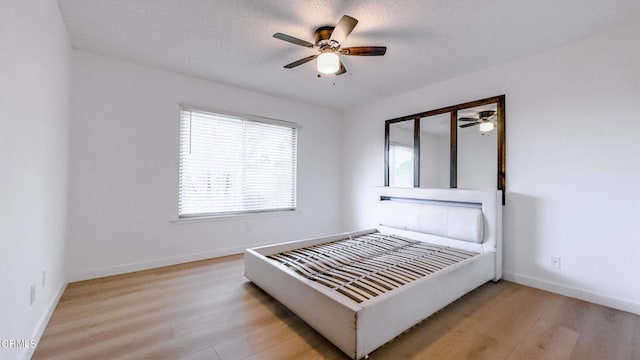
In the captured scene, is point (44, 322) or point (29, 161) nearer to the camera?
point (29, 161)

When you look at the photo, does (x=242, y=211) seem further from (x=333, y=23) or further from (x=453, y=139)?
(x=453, y=139)

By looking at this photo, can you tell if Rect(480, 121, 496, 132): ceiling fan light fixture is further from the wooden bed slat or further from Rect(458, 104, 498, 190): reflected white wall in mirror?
the wooden bed slat

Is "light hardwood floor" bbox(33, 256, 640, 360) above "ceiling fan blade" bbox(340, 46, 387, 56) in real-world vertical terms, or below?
below

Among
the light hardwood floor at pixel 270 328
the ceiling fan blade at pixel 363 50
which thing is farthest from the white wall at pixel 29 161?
the ceiling fan blade at pixel 363 50

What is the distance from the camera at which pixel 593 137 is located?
2.51 meters

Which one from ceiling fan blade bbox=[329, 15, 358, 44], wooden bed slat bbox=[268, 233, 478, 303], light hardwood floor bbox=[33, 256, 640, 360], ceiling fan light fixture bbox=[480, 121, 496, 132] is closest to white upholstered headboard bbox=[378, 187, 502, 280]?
wooden bed slat bbox=[268, 233, 478, 303]

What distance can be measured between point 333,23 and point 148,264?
3.44m

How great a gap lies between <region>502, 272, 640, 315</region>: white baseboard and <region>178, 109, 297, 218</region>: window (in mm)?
3261

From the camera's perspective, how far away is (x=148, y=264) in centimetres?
324

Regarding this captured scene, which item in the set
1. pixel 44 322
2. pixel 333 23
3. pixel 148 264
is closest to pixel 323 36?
pixel 333 23

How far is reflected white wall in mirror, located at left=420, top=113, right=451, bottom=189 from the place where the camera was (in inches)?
141

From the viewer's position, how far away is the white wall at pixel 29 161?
131cm

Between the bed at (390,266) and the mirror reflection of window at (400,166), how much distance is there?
233 millimetres

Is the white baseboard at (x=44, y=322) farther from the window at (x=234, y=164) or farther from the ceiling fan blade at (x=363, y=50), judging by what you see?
A: the ceiling fan blade at (x=363, y=50)
